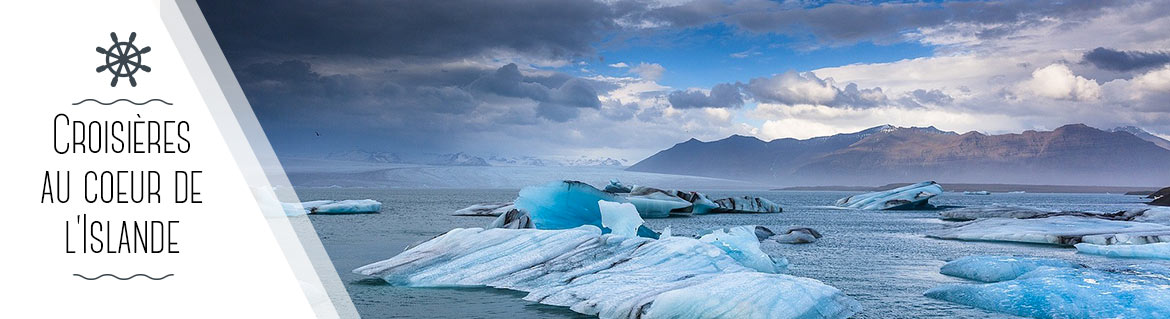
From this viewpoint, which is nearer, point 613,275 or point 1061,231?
point 613,275

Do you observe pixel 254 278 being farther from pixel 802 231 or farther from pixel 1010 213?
pixel 1010 213

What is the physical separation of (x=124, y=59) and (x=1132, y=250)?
22.0 meters

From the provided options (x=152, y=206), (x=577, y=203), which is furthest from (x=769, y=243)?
(x=152, y=206)

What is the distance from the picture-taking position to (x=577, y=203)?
23.7 metres

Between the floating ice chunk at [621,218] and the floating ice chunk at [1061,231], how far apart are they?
13214 mm

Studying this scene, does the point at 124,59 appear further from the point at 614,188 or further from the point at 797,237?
the point at 614,188

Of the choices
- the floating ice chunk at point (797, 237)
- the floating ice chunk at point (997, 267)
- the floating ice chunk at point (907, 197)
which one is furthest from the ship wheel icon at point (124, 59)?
the floating ice chunk at point (907, 197)

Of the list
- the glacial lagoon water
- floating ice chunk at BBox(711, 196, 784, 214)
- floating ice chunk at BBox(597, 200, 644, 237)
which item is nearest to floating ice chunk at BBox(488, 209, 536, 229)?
floating ice chunk at BBox(597, 200, 644, 237)

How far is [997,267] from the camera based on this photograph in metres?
14.9

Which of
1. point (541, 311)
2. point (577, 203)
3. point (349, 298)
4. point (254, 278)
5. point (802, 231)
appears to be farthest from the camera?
point (802, 231)

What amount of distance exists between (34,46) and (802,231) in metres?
22.2

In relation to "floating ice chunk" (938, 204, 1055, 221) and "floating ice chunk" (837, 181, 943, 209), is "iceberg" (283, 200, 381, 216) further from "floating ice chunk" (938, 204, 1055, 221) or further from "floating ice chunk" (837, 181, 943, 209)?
"floating ice chunk" (837, 181, 943, 209)

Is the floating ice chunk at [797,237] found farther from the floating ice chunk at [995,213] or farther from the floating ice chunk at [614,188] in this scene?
the floating ice chunk at [614,188]

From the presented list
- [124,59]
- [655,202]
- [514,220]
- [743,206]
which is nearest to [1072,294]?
[514,220]
